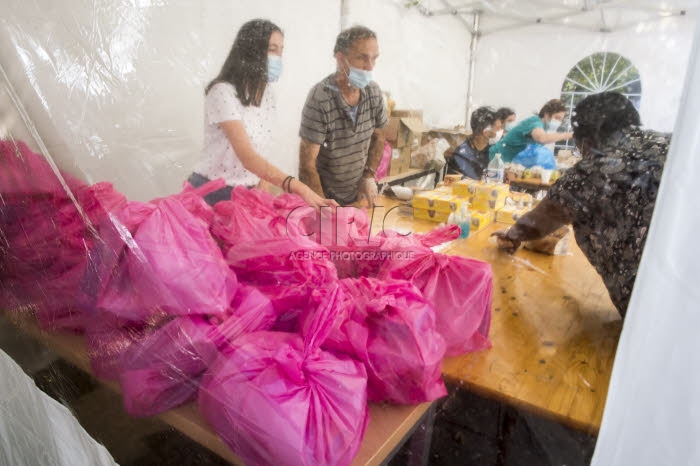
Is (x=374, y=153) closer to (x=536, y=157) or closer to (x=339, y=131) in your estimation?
(x=339, y=131)

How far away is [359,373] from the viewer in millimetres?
667

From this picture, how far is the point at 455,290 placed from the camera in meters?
0.79

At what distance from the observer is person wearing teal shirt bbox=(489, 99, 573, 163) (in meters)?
0.59

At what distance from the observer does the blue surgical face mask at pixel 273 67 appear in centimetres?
67

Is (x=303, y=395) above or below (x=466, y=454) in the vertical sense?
above

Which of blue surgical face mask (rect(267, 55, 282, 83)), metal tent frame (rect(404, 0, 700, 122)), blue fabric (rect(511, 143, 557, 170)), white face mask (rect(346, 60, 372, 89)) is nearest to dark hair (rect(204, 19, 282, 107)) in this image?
blue surgical face mask (rect(267, 55, 282, 83))

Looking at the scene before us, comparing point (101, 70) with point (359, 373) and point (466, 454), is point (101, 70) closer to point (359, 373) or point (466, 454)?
point (359, 373)

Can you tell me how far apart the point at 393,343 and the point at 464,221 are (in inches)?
14.9

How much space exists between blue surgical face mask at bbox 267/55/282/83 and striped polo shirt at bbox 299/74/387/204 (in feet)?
0.21

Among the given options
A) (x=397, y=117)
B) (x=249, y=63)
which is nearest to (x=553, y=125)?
(x=397, y=117)

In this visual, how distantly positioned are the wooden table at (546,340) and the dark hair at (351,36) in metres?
0.27

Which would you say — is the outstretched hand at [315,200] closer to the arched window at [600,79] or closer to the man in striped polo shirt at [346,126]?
the man in striped polo shirt at [346,126]

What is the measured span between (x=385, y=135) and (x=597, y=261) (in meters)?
0.43

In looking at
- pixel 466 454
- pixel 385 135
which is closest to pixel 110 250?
pixel 385 135
